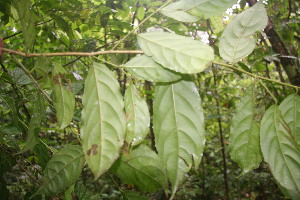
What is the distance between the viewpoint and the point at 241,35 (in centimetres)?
51

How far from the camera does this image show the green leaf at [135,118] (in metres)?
0.44

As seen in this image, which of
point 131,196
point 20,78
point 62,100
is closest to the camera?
point 62,100

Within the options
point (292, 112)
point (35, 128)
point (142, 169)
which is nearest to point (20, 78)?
point (35, 128)

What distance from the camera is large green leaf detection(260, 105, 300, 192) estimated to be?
436mm

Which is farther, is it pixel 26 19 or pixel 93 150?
pixel 26 19

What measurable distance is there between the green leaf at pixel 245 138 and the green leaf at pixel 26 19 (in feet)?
1.62

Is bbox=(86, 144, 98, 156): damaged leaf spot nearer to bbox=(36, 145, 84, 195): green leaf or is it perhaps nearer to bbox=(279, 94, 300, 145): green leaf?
bbox=(36, 145, 84, 195): green leaf

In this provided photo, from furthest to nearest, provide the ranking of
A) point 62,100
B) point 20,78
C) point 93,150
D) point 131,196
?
point 20,78
point 131,196
point 62,100
point 93,150

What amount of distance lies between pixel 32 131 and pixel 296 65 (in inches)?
75.2

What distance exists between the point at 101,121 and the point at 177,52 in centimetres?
18

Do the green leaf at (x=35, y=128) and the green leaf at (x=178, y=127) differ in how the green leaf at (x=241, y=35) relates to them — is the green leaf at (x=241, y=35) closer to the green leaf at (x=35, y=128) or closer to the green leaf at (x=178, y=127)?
the green leaf at (x=178, y=127)

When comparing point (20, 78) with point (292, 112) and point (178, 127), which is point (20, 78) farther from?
point (292, 112)

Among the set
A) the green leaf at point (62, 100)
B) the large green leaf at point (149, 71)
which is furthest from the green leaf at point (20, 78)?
the large green leaf at point (149, 71)

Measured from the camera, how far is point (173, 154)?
0.41 m
